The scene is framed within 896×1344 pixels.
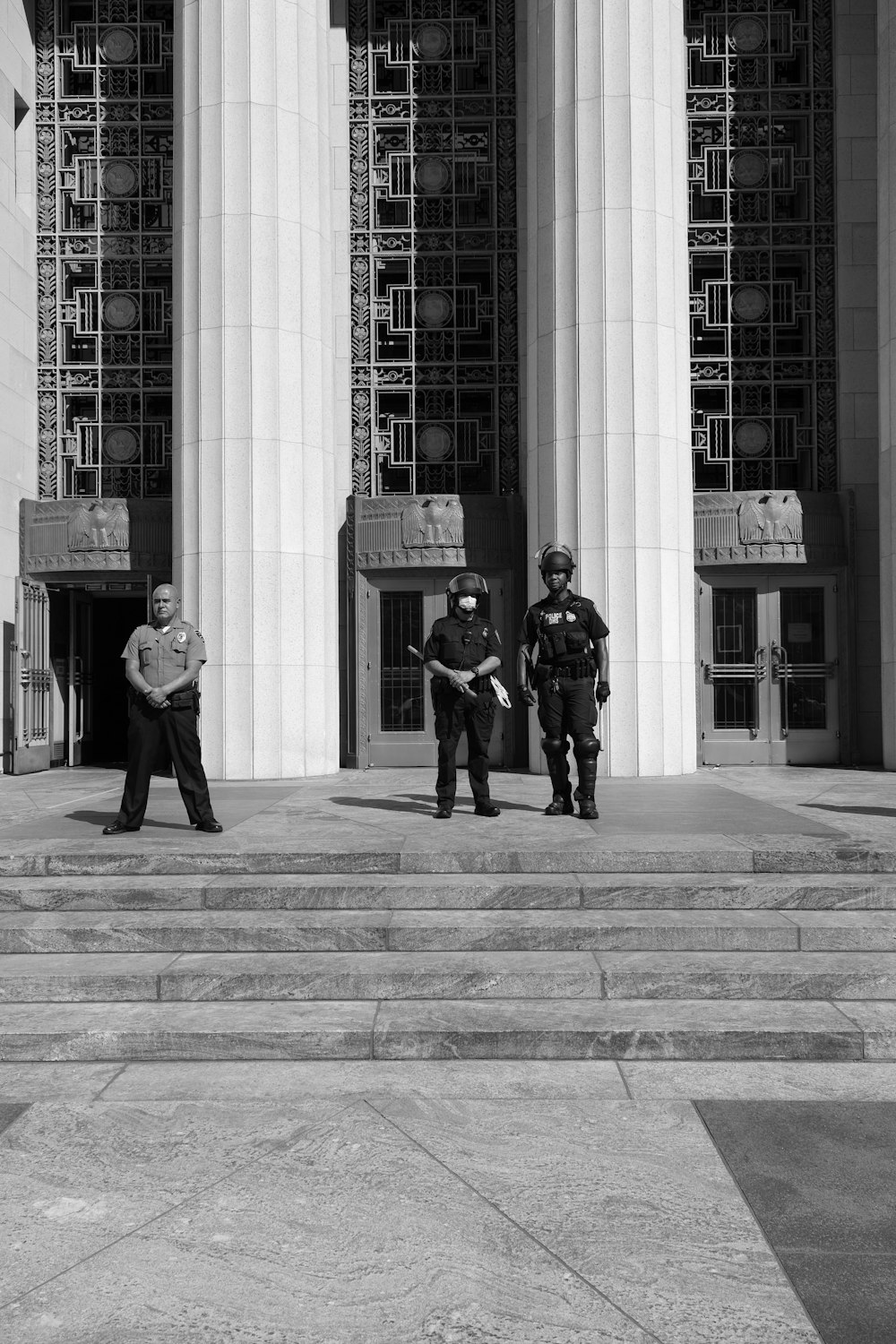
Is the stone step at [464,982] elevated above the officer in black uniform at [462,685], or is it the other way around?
the officer in black uniform at [462,685]

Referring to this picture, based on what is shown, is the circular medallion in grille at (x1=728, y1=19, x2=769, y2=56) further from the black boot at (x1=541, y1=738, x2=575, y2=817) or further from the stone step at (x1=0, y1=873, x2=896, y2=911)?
the stone step at (x1=0, y1=873, x2=896, y2=911)

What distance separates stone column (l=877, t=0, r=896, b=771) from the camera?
14.0 m

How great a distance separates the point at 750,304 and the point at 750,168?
6.19ft

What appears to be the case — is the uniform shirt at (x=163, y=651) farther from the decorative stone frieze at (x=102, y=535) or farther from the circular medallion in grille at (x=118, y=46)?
the circular medallion in grille at (x=118, y=46)

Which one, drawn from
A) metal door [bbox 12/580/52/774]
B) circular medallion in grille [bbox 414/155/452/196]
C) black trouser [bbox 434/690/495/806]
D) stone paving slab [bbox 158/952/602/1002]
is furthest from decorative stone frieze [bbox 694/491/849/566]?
stone paving slab [bbox 158/952/602/1002]

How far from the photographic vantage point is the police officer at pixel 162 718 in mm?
8422

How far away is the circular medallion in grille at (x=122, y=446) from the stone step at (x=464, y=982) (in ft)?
36.0

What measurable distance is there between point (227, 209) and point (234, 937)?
34.0ft

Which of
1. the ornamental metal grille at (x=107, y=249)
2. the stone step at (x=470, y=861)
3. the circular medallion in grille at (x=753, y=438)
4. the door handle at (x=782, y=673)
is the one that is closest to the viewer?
the stone step at (x=470, y=861)

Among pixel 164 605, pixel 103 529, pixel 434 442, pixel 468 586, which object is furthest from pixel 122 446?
pixel 468 586

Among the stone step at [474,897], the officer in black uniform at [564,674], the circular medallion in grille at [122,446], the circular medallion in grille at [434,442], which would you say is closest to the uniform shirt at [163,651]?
the stone step at [474,897]

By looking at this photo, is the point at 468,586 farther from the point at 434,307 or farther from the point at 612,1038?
the point at 434,307

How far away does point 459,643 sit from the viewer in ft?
30.4

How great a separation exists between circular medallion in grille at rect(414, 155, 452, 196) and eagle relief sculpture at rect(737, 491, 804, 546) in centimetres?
612
